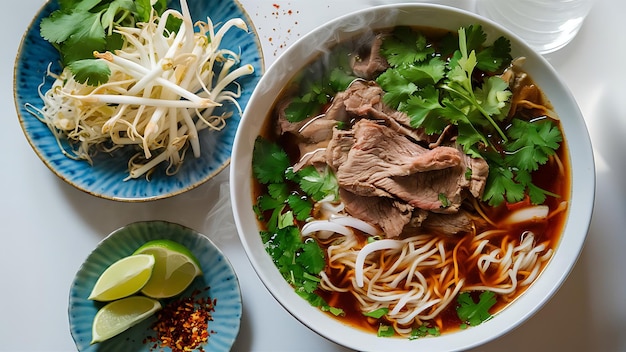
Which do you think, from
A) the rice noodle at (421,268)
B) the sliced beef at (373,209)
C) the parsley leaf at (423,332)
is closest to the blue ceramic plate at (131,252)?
the rice noodle at (421,268)

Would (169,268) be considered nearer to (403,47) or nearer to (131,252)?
(131,252)

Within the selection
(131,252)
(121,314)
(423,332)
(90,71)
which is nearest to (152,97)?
(90,71)

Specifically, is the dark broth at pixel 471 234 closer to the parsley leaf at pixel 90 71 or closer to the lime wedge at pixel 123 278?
the lime wedge at pixel 123 278

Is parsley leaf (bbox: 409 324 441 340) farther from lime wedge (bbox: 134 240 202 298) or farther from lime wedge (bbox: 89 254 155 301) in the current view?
lime wedge (bbox: 89 254 155 301)

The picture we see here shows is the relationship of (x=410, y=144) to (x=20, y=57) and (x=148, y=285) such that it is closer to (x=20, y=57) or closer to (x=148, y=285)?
(x=148, y=285)

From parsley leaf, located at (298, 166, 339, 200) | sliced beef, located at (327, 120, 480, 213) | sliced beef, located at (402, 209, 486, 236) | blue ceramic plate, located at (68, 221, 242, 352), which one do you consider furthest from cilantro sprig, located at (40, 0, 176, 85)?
sliced beef, located at (402, 209, 486, 236)

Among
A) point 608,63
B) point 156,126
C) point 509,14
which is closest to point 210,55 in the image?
point 156,126
